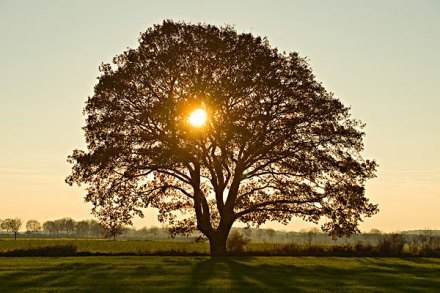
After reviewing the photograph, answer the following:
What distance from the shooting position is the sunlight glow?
153 feet

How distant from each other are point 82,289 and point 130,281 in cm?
347

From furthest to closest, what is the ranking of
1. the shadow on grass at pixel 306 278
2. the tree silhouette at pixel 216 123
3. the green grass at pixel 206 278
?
the tree silhouette at pixel 216 123, the shadow on grass at pixel 306 278, the green grass at pixel 206 278

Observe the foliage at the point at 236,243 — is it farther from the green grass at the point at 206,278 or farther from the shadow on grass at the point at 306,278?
the green grass at the point at 206,278

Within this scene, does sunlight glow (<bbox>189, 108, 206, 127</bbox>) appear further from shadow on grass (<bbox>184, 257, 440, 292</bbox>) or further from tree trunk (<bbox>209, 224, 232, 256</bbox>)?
shadow on grass (<bbox>184, 257, 440, 292</bbox>)

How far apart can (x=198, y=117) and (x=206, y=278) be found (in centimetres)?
1989

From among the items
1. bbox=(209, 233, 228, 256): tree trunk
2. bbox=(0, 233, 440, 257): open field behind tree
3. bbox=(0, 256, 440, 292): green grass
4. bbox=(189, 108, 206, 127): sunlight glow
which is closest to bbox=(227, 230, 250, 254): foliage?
bbox=(0, 233, 440, 257): open field behind tree

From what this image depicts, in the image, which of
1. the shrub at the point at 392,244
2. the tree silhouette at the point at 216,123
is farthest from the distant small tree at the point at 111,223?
the shrub at the point at 392,244

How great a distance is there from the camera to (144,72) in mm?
47969

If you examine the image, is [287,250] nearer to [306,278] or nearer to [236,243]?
[236,243]

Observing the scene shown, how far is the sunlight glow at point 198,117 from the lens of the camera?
46750mm

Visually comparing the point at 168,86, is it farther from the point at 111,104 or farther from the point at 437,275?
the point at 437,275

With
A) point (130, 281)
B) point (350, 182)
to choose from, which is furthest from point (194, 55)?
point (130, 281)

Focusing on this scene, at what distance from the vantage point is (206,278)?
2919 centimetres

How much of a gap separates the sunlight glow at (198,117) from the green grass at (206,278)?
12.4 m
